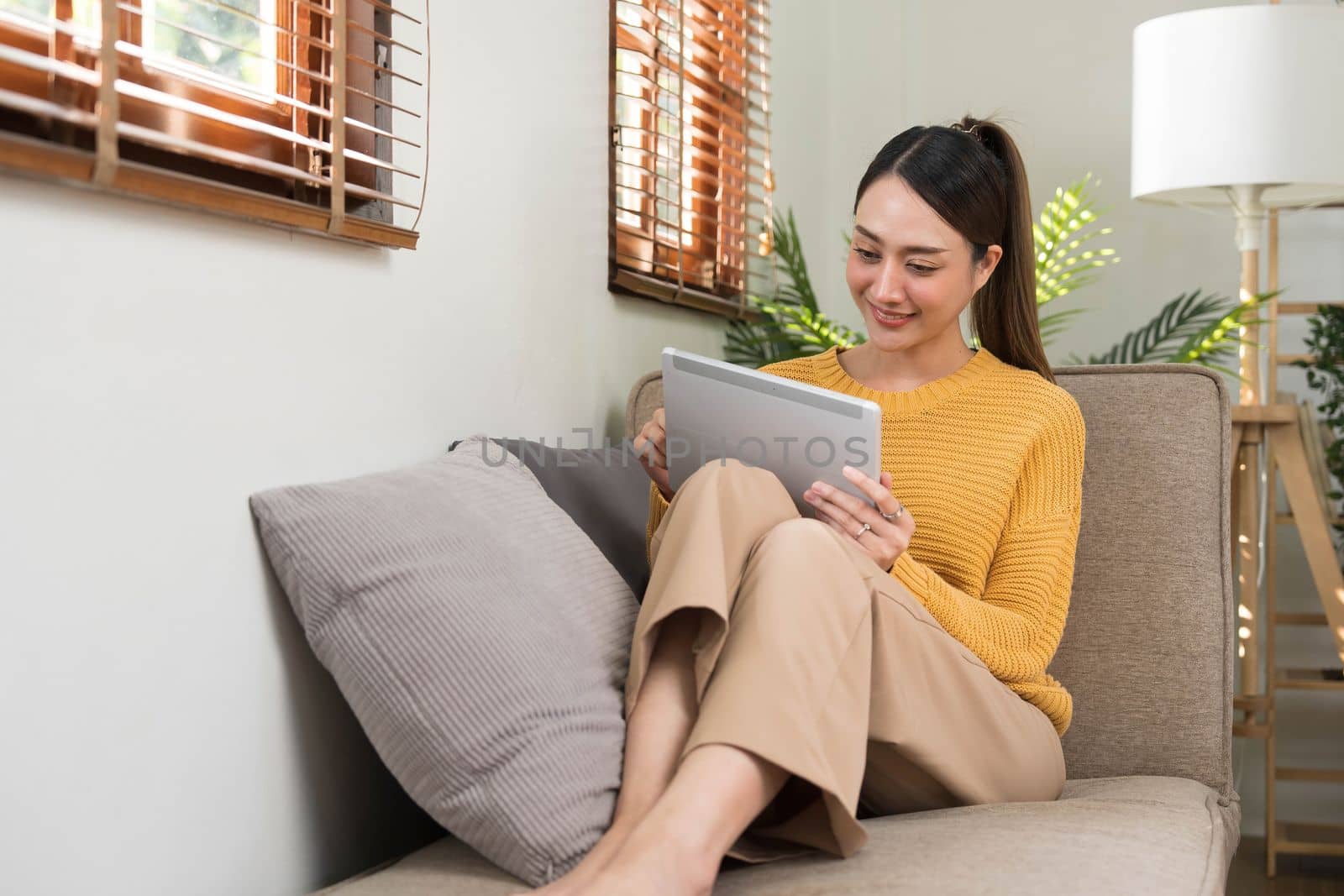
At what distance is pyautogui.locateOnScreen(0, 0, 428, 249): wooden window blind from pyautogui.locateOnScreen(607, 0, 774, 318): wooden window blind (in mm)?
680

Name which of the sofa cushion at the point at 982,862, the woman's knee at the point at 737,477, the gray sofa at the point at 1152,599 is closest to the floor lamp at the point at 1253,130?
the gray sofa at the point at 1152,599

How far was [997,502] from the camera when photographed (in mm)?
1597

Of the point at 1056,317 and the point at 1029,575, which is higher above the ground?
the point at 1056,317

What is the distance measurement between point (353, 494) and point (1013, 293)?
100 centimetres

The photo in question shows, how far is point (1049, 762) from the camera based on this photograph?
1436 millimetres

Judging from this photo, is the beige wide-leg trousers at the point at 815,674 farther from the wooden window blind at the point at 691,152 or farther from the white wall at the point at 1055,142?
the white wall at the point at 1055,142

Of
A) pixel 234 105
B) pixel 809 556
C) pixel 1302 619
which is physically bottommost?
pixel 1302 619

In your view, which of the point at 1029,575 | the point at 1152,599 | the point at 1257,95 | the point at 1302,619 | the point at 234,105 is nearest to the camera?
the point at 234,105

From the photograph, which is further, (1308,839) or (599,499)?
(1308,839)

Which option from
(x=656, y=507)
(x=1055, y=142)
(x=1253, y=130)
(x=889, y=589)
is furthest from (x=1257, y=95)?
(x=889, y=589)

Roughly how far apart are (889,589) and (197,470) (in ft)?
2.13

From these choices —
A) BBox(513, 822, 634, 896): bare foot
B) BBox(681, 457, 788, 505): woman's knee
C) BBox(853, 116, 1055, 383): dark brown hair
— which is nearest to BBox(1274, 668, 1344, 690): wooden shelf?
BBox(853, 116, 1055, 383): dark brown hair

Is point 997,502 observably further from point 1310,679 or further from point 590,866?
point 1310,679

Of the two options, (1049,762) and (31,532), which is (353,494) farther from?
(1049,762)
